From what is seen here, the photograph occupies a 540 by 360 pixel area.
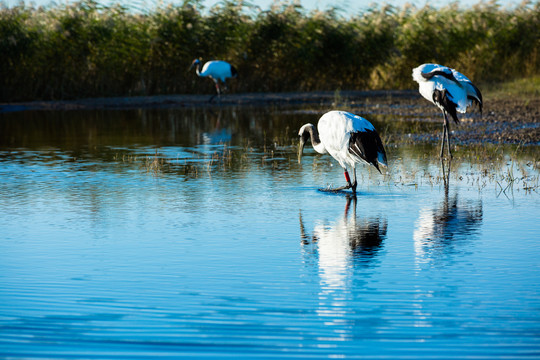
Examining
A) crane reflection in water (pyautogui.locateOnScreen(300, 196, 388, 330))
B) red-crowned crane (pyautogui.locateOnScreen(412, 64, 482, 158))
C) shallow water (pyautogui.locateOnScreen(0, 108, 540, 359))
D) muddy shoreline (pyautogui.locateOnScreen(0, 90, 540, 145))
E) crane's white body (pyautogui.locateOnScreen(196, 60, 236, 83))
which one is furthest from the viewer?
crane's white body (pyautogui.locateOnScreen(196, 60, 236, 83))

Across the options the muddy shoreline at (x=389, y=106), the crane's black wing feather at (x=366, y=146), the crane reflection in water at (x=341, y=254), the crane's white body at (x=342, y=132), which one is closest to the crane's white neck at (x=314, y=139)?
the crane's white body at (x=342, y=132)

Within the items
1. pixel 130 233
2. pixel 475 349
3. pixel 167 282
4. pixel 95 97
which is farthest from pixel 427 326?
pixel 95 97

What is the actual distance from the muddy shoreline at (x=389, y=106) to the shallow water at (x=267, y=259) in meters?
2.75

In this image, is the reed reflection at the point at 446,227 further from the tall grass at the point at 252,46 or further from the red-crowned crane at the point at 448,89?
the tall grass at the point at 252,46

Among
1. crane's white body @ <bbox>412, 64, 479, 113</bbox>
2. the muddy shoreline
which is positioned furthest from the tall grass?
crane's white body @ <bbox>412, 64, 479, 113</bbox>

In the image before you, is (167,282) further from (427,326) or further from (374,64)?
(374,64)

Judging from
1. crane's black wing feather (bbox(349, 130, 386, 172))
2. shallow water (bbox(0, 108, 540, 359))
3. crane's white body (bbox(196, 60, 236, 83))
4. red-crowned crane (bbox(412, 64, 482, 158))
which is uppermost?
crane's white body (bbox(196, 60, 236, 83))

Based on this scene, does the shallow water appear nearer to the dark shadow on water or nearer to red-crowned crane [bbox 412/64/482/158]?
the dark shadow on water

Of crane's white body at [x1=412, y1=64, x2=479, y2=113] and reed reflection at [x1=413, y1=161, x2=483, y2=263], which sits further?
crane's white body at [x1=412, y1=64, x2=479, y2=113]

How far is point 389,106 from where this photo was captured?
23.2m

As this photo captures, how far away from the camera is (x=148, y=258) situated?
640 centimetres

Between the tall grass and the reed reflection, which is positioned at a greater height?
the tall grass

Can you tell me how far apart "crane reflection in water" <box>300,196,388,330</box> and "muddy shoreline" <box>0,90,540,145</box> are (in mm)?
6453

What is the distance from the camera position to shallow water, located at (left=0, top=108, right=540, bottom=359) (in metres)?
4.50
